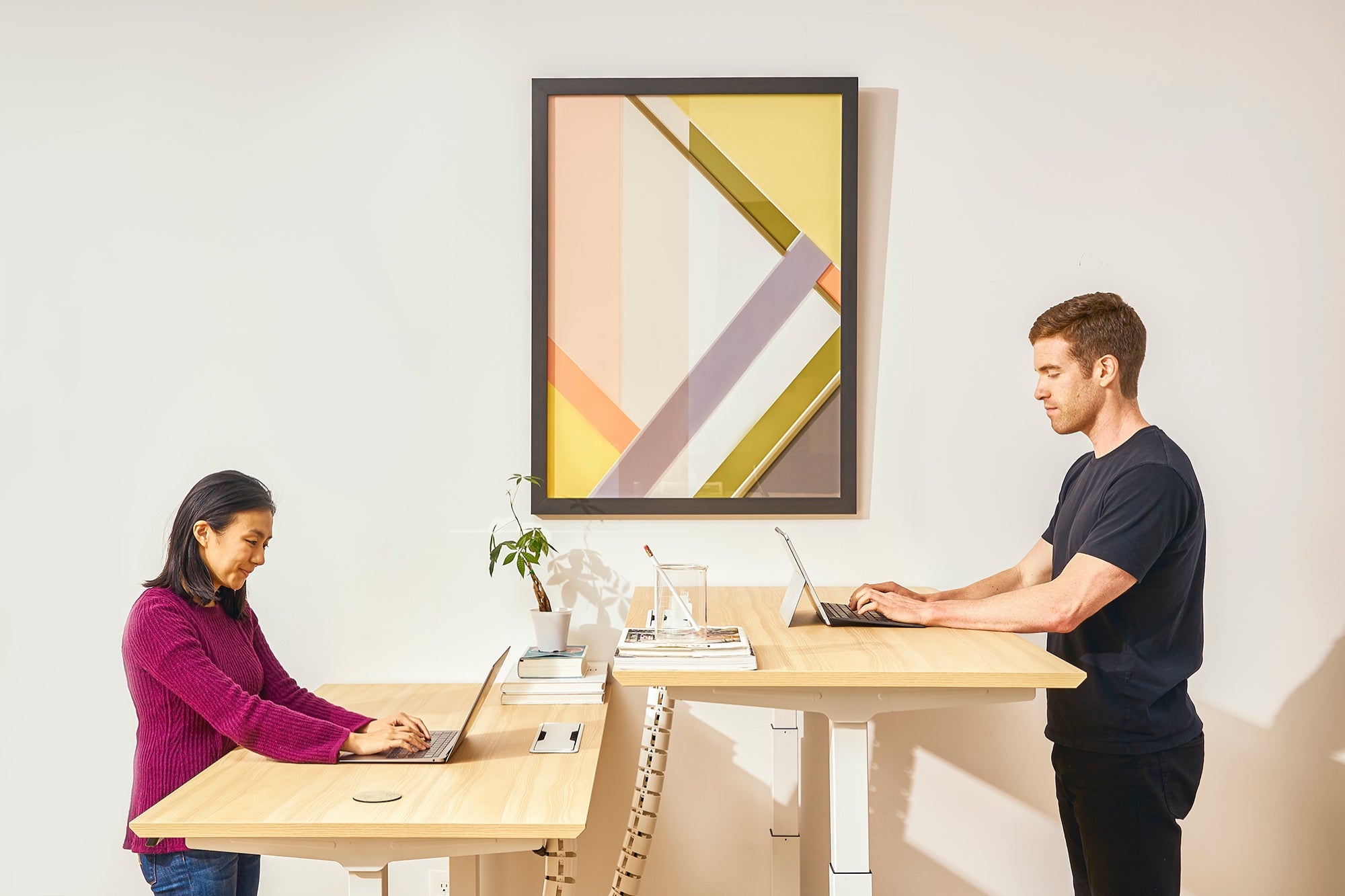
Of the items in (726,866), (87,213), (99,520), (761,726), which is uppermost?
(87,213)

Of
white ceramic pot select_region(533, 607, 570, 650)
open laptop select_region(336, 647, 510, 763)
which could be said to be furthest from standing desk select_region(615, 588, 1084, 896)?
white ceramic pot select_region(533, 607, 570, 650)

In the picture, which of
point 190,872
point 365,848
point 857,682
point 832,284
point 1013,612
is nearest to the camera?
point 365,848

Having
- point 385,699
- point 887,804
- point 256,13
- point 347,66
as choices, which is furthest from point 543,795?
point 256,13

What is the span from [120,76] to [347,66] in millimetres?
591

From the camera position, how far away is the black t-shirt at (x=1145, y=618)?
1565mm

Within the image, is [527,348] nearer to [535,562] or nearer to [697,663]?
[535,562]

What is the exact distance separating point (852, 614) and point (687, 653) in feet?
1.59

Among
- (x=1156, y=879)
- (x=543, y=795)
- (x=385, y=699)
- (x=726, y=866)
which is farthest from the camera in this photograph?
(x=726, y=866)

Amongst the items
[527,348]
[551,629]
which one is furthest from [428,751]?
[527,348]

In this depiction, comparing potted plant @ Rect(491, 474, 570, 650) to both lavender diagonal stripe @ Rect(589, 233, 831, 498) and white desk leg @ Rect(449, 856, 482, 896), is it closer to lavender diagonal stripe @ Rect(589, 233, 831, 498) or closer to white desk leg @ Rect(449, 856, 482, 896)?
lavender diagonal stripe @ Rect(589, 233, 831, 498)

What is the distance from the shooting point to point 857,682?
1.38 meters

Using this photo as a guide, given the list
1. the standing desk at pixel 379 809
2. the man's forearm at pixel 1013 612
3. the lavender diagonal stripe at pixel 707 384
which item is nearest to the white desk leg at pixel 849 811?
the man's forearm at pixel 1013 612

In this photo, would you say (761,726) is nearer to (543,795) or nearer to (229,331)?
(543,795)

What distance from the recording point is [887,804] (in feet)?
7.55
